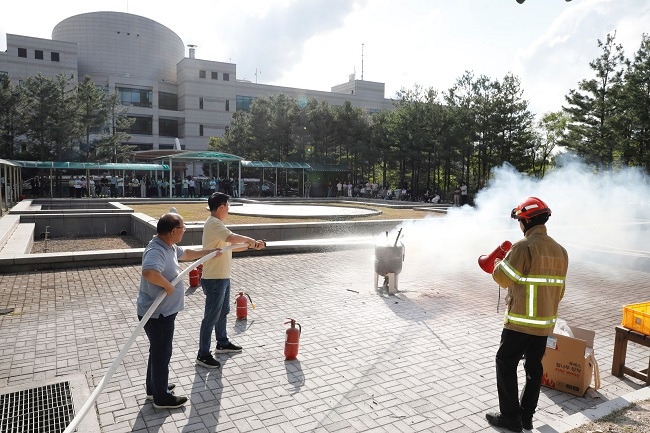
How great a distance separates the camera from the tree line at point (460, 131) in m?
31.5

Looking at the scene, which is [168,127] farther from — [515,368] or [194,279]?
[515,368]

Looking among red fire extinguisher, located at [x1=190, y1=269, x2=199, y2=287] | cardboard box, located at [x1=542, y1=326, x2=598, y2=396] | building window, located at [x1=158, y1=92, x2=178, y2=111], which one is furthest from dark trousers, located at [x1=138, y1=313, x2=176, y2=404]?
building window, located at [x1=158, y1=92, x2=178, y2=111]

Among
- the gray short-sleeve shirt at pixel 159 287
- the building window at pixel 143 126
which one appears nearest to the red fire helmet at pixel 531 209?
the gray short-sleeve shirt at pixel 159 287

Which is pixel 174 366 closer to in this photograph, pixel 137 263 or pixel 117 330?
pixel 117 330

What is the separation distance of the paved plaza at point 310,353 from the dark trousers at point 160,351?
192 millimetres

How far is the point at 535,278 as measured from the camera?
4008 mm

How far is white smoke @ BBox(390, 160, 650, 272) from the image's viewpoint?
14.4m

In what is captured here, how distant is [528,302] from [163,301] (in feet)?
11.0

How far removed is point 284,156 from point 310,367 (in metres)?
42.0

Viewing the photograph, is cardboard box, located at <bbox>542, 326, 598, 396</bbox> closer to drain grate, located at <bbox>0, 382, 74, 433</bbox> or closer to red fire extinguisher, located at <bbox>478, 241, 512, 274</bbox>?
red fire extinguisher, located at <bbox>478, 241, 512, 274</bbox>

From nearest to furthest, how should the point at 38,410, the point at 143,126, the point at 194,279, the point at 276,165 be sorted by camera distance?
the point at 38,410 < the point at 194,279 < the point at 276,165 < the point at 143,126

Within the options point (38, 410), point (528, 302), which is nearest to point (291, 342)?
point (38, 410)

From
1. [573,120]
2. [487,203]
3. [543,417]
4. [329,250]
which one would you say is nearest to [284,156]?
[573,120]

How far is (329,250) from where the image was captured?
14383 mm
